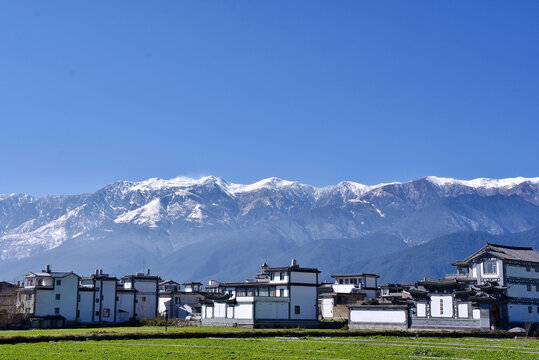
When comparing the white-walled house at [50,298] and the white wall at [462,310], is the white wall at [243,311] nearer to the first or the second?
the white-walled house at [50,298]

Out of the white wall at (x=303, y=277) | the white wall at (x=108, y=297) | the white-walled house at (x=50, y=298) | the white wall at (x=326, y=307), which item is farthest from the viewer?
the white wall at (x=326, y=307)

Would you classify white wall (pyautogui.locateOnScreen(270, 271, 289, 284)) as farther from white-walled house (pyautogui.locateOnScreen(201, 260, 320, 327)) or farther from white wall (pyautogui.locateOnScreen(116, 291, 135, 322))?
white wall (pyautogui.locateOnScreen(116, 291, 135, 322))

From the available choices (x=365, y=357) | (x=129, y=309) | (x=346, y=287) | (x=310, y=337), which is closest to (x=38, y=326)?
(x=129, y=309)

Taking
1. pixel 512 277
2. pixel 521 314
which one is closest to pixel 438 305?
pixel 521 314

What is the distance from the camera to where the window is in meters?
96.4

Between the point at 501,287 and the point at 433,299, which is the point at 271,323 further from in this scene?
the point at 501,287

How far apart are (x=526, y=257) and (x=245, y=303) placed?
137 ft

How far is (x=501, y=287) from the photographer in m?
88.2

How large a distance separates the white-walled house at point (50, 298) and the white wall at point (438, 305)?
58544 millimetres

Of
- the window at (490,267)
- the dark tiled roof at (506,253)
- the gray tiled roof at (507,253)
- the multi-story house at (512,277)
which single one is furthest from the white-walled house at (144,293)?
the window at (490,267)

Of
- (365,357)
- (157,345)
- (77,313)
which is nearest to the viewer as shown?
(365,357)

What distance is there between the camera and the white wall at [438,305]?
8744cm

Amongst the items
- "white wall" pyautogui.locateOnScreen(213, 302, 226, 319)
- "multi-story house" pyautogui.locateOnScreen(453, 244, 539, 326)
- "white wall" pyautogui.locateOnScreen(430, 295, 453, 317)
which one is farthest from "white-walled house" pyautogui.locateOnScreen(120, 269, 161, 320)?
"white wall" pyautogui.locateOnScreen(430, 295, 453, 317)

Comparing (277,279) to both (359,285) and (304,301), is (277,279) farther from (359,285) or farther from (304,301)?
(359,285)
